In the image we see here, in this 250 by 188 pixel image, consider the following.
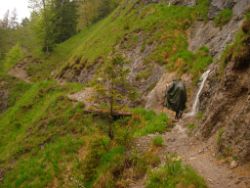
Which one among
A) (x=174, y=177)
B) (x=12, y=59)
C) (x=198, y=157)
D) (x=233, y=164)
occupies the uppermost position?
(x=233, y=164)

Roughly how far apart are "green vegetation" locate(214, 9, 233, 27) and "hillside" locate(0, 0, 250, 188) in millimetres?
108

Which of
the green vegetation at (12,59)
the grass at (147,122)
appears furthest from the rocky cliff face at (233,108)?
the green vegetation at (12,59)

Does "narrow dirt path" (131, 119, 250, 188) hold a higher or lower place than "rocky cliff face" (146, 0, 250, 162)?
lower

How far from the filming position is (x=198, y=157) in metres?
15.7

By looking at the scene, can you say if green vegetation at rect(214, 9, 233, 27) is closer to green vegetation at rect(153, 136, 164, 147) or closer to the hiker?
the hiker

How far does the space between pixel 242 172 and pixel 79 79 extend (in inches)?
1171

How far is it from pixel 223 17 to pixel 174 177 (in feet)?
67.7

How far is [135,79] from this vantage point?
31.8 m

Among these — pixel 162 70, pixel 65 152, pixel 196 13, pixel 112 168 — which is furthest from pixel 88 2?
pixel 112 168

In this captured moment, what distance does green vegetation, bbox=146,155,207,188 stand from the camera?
12.6 metres

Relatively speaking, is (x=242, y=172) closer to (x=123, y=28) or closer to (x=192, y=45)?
(x=192, y=45)

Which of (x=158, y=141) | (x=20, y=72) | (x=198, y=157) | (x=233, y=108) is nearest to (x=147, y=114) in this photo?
(x=158, y=141)

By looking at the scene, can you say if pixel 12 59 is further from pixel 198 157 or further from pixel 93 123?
Result: pixel 198 157

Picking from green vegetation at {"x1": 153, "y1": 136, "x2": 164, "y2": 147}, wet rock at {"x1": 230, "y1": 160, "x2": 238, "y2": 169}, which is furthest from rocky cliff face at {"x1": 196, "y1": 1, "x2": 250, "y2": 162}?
green vegetation at {"x1": 153, "y1": 136, "x2": 164, "y2": 147}
